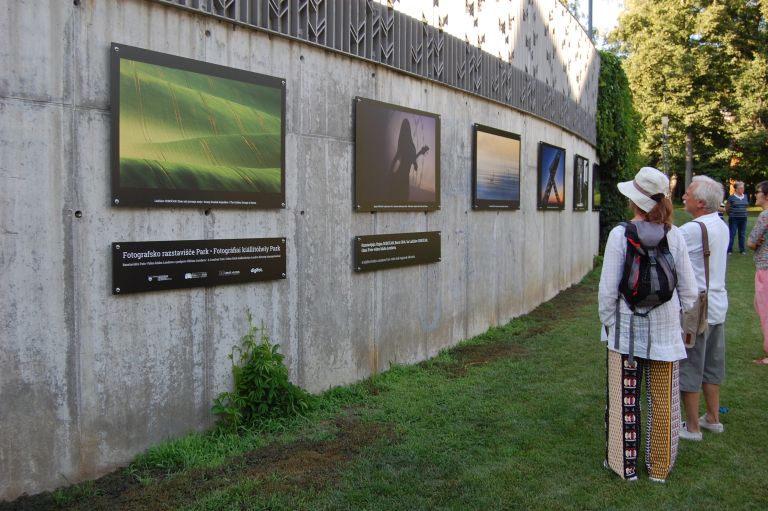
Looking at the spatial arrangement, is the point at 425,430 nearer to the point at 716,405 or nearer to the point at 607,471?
the point at 607,471

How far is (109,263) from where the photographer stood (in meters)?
4.39

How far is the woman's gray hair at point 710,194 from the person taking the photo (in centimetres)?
523

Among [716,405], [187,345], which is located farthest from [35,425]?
[716,405]

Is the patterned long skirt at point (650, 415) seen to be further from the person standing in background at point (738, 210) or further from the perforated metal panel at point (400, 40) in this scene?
the person standing in background at point (738, 210)

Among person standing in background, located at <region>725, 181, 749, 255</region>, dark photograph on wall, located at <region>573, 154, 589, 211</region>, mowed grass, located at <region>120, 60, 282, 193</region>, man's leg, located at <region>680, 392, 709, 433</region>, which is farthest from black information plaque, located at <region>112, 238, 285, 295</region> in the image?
person standing in background, located at <region>725, 181, 749, 255</region>

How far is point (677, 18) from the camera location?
36281mm

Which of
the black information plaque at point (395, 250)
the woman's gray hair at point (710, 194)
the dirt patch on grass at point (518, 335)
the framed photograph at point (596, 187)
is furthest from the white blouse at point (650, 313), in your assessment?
the framed photograph at point (596, 187)

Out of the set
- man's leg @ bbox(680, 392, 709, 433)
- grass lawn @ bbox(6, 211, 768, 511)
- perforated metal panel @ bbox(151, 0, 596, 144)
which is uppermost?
perforated metal panel @ bbox(151, 0, 596, 144)

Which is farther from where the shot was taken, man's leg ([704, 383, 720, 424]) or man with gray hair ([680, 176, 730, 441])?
man's leg ([704, 383, 720, 424])

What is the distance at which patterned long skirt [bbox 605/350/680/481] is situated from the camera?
4426 millimetres

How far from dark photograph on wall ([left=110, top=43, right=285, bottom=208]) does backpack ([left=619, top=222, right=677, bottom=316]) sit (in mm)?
2812

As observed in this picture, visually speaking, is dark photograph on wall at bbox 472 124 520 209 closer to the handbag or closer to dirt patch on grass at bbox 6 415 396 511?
the handbag

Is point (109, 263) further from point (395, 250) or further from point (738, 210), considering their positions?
point (738, 210)

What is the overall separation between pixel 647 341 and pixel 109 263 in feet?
11.5
